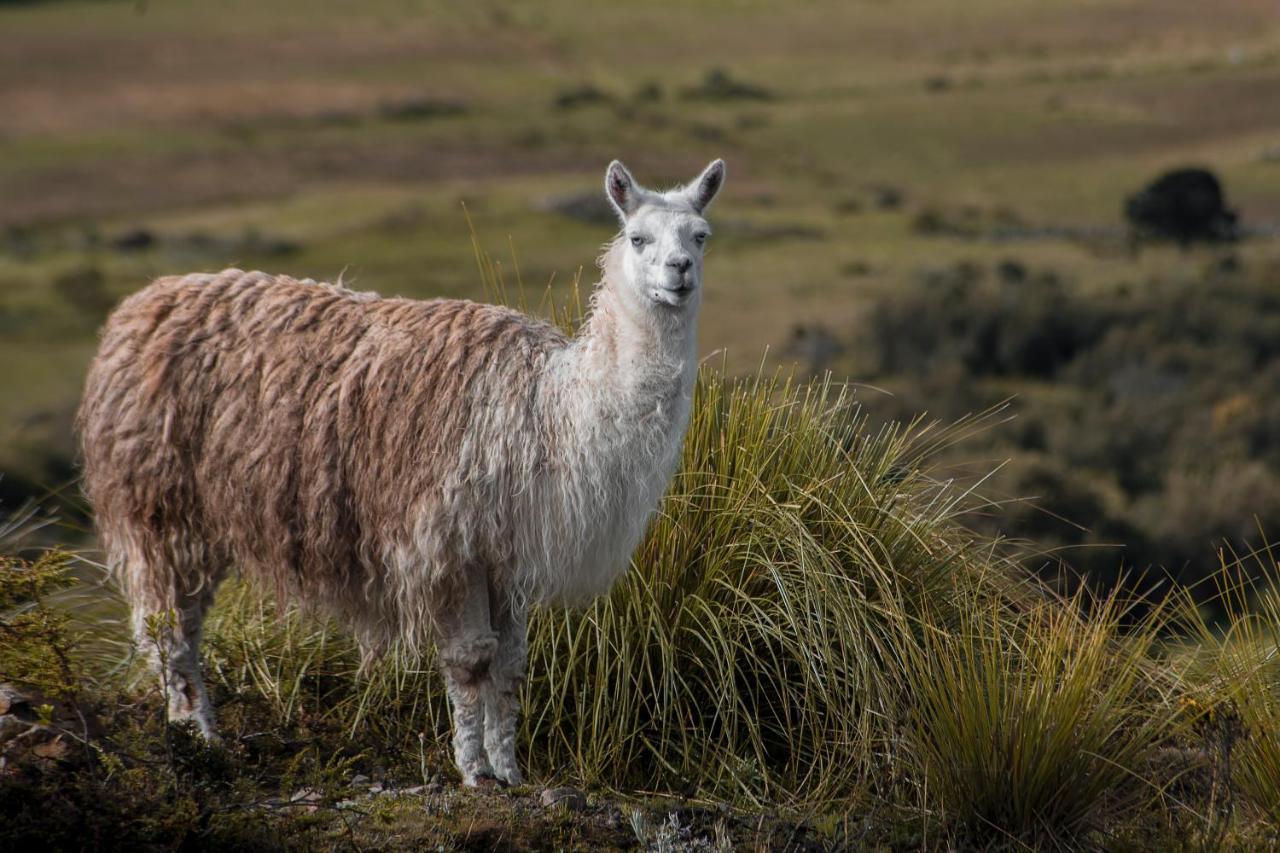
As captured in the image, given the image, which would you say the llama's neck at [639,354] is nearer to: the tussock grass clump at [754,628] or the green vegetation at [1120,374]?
the tussock grass clump at [754,628]

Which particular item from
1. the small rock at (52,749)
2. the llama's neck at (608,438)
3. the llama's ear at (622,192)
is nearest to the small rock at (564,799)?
the llama's neck at (608,438)

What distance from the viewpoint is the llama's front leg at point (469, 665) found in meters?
6.05

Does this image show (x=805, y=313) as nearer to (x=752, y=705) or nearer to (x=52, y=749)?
(x=752, y=705)

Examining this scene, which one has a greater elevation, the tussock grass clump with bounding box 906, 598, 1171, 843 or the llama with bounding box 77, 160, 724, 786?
the llama with bounding box 77, 160, 724, 786

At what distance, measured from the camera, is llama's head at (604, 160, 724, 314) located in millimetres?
5656

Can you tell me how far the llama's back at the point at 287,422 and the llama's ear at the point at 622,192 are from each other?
2.03 feet

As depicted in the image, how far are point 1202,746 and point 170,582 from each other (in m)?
4.49

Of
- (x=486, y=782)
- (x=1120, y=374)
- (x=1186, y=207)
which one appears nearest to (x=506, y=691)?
(x=486, y=782)

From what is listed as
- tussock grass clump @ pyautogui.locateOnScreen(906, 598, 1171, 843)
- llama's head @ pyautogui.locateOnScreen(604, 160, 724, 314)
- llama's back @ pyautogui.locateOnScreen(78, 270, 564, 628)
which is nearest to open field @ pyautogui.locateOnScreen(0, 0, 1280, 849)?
tussock grass clump @ pyautogui.locateOnScreen(906, 598, 1171, 843)

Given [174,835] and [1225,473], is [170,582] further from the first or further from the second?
[1225,473]

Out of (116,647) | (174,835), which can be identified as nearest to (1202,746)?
(174,835)

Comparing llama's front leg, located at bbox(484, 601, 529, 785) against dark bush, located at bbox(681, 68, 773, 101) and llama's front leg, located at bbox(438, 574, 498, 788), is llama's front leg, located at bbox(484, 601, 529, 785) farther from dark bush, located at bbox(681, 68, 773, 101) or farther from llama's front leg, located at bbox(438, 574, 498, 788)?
dark bush, located at bbox(681, 68, 773, 101)

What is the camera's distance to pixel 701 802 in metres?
6.03

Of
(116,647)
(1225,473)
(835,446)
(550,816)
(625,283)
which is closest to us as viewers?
(550,816)
